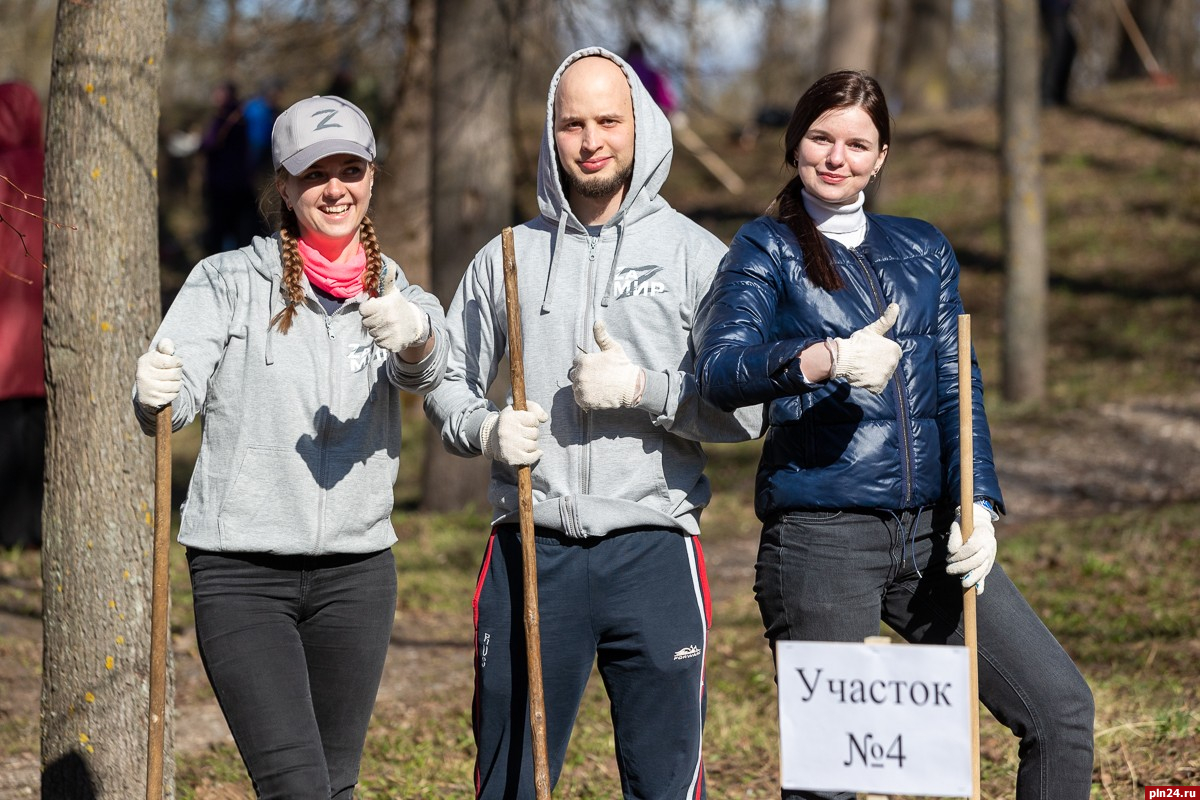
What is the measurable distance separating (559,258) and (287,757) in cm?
123

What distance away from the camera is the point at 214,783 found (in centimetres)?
454

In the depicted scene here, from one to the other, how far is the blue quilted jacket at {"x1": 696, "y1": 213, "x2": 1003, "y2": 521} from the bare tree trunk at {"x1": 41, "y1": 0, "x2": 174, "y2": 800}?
1699 mm

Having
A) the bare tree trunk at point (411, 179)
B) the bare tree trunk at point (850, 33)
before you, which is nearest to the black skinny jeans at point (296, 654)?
the bare tree trunk at point (411, 179)

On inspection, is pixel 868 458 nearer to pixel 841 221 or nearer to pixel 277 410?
pixel 841 221

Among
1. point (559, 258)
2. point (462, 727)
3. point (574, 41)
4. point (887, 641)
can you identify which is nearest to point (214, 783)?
point (462, 727)

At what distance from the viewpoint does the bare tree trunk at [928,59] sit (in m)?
21.2

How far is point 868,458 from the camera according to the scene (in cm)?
290

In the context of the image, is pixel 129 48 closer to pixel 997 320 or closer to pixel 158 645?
pixel 158 645

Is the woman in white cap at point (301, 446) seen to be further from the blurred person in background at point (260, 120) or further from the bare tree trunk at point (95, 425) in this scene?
the blurred person in background at point (260, 120)

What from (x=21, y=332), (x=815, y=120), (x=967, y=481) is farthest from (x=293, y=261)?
(x=21, y=332)

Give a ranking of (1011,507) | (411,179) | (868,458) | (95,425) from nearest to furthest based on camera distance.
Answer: (868,458) < (95,425) < (1011,507) < (411,179)

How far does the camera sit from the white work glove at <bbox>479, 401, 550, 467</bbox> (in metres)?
2.92

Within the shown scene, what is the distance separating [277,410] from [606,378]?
2.48 feet

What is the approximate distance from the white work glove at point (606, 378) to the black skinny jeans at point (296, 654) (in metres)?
0.70
